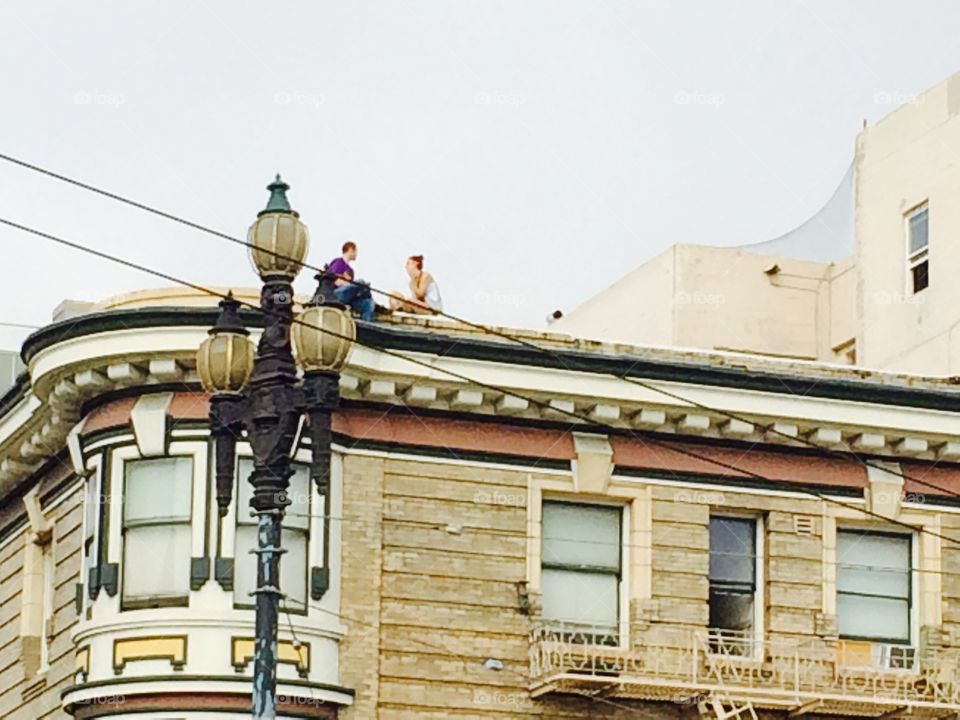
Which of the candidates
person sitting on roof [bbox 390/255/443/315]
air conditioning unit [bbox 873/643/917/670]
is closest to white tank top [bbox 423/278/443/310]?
person sitting on roof [bbox 390/255/443/315]

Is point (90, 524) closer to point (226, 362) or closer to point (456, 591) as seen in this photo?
point (456, 591)

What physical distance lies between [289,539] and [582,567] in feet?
12.9

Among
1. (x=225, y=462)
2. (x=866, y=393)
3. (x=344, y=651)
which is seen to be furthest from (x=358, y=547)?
(x=225, y=462)

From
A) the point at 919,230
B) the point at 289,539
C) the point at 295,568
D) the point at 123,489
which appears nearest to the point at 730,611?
the point at 295,568

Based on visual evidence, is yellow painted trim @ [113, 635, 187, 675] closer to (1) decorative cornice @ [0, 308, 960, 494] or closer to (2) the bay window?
(2) the bay window

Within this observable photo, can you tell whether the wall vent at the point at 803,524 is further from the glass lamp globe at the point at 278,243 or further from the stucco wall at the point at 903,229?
the glass lamp globe at the point at 278,243

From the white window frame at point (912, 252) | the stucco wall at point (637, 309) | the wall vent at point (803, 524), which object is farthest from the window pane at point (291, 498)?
the stucco wall at point (637, 309)

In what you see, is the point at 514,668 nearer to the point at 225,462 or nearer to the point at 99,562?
the point at 99,562

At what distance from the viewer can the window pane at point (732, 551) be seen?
114ft

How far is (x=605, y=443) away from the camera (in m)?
34.2

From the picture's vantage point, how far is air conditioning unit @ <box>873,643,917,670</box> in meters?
35.0

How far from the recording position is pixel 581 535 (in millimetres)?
34219

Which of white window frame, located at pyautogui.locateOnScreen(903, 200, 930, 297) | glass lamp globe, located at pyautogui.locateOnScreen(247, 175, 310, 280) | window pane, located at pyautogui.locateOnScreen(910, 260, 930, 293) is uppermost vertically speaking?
white window frame, located at pyautogui.locateOnScreen(903, 200, 930, 297)

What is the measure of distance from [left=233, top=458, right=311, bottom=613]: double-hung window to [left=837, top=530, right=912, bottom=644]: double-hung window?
23.6 feet
